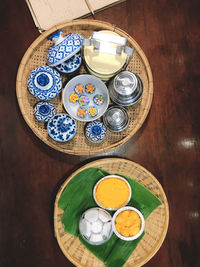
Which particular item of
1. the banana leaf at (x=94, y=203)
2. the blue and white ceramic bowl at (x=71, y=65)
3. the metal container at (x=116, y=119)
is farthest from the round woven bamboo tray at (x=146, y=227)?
the blue and white ceramic bowl at (x=71, y=65)

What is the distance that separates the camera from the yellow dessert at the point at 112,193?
4.40 feet

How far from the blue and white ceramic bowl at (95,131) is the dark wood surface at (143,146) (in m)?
0.17

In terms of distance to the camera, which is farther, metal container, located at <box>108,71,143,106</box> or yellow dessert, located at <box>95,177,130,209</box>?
yellow dessert, located at <box>95,177,130,209</box>

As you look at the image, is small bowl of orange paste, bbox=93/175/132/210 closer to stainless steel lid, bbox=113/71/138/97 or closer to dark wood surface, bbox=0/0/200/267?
dark wood surface, bbox=0/0/200/267

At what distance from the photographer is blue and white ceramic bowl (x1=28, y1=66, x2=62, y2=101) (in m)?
1.22

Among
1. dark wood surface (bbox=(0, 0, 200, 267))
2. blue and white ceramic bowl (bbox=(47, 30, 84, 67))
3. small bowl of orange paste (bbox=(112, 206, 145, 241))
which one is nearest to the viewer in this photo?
blue and white ceramic bowl (bbox=(47, 30, 84, 67))

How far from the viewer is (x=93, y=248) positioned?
53.4 inches

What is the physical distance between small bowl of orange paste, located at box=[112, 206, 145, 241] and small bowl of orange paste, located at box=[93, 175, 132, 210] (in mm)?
42

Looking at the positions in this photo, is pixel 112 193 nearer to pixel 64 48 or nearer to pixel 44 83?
pixel 44 83

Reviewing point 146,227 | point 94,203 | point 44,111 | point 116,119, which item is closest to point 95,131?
point 116,119

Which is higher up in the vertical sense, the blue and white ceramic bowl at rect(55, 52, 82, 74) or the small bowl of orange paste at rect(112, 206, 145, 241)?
the blue and white ceramic bowl at rect(55, 52, 82, 74)

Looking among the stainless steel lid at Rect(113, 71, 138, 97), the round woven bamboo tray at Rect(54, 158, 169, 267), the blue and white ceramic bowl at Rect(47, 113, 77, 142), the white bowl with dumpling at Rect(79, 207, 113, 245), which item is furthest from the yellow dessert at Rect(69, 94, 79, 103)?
the white bowl with dumpling at Rect(79, 207, 113, 245)

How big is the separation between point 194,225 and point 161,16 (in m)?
1.22

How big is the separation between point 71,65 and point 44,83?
0.17 metres
